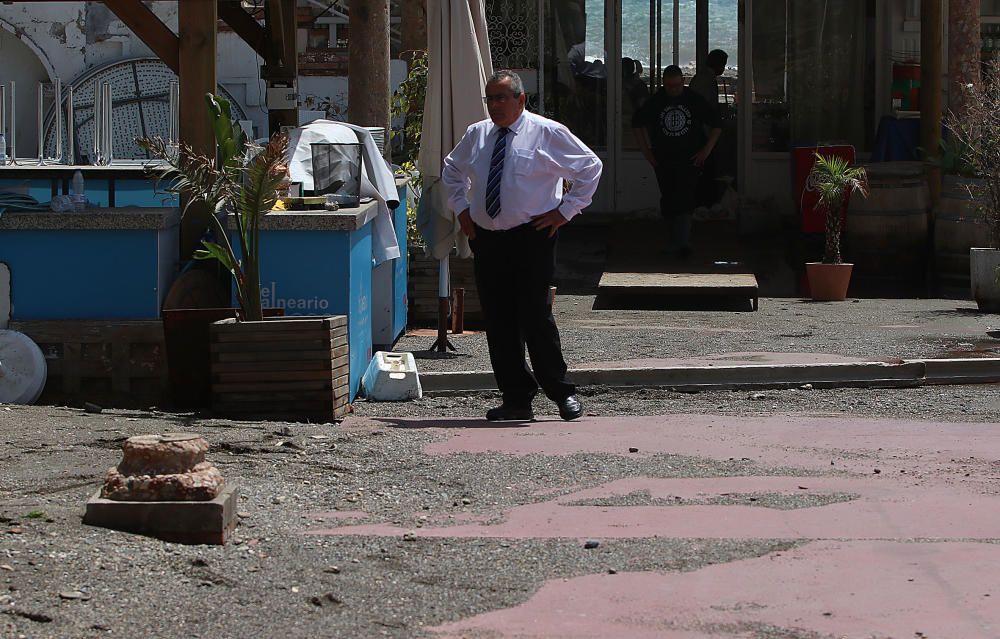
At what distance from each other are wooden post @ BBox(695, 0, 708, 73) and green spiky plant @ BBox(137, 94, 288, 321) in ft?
33.9

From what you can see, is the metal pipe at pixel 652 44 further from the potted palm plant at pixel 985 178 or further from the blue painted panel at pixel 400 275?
the blue painted panel at pixel 400 275

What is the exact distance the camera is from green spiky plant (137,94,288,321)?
25.1 ft

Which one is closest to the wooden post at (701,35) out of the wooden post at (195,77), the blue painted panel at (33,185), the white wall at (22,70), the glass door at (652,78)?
the glass door at (652,78)

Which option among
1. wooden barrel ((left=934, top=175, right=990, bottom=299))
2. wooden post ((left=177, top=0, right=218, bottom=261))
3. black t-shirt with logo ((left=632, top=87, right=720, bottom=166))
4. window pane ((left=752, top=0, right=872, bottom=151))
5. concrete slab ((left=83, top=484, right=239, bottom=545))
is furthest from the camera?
window pane ((left=752, top=0, right=872, bottom=151))

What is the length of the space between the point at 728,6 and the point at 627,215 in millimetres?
2895

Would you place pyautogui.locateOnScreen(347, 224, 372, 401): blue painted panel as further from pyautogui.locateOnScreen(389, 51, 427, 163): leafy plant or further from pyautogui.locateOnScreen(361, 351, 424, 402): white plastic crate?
pyautogui.locateOnScreen(389, 51, 427, 163): leafy plant

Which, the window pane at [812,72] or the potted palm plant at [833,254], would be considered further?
the window pane at [812,72]

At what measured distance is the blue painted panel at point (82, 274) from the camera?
838cm

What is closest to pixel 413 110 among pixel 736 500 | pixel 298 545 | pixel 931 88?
pixel 931 88

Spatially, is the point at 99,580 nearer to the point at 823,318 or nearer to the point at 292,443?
the point at 292,443

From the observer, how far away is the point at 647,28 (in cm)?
1817

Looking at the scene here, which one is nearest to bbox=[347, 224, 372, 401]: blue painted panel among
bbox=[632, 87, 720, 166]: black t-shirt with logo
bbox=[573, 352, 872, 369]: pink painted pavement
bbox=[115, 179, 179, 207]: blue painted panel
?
bbox=[573, 352, 872, 369]: pink painted pavement

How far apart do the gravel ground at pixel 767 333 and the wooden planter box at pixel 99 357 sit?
175 cm

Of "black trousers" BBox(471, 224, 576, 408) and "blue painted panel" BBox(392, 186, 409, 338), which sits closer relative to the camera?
"black trousers" BBox(471, 224, 576, 408)
